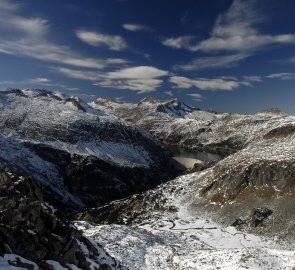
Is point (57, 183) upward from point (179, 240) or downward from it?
upward

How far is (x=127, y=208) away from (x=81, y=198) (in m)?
37.4

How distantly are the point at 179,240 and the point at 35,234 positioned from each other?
36.4 meters

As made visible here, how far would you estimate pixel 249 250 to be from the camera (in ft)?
153

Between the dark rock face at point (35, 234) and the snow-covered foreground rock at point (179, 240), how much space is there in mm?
11122

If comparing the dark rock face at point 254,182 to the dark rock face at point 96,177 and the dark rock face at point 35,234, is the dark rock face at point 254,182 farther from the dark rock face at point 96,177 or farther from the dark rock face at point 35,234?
the dark rock face at point 35,234

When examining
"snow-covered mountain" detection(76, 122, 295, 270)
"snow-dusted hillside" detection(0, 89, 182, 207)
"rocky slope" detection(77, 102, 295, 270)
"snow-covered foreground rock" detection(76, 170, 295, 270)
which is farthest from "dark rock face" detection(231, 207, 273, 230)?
"snow-dusted hillside" detection(0, 89, 182, 207)

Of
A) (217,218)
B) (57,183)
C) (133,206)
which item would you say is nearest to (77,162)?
(57,183)

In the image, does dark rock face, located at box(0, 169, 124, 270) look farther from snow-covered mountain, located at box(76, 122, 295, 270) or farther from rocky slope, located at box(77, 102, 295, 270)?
rocky slope, located at box(77, 102, 295, 270)

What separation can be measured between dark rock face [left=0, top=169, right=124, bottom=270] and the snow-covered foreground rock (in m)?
11.1

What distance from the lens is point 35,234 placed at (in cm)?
3281

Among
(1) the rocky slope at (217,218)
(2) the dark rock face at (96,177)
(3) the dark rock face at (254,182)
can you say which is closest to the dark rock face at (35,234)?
(1) the rocky slope at (217,218)

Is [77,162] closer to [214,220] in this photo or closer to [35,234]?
[214,220]

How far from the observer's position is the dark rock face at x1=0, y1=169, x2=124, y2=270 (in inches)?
1191

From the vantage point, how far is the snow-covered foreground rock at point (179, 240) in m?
45.3
